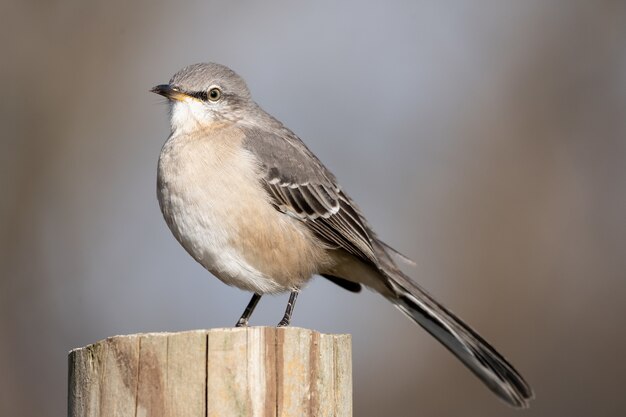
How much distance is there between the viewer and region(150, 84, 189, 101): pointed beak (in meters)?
6.88

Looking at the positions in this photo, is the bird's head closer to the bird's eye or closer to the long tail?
the bird's eye

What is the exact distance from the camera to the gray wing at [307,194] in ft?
21.8

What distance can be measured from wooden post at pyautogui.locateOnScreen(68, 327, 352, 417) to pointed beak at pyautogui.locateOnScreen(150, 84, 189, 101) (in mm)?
3039

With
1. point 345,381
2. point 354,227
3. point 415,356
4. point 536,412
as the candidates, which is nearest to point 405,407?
point 415,356

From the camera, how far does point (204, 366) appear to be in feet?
13.2

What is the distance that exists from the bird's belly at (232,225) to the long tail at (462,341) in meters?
0.73

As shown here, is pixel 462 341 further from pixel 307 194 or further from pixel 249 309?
pixel 249 309

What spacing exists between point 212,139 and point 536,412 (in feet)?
15.5

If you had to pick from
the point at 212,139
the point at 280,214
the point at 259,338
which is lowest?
the point at 259,338

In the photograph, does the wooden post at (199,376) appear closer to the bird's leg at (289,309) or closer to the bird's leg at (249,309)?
the bird's leg at (289,309)

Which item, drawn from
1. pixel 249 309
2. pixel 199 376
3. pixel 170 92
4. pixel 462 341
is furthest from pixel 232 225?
pixel 199 376

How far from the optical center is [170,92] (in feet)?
22.6

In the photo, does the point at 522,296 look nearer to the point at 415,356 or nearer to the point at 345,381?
the point at 415,356

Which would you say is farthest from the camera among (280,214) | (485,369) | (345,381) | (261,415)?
(280,214)
